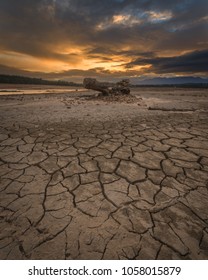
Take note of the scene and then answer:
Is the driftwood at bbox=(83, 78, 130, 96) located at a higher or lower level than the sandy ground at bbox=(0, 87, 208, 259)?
higher

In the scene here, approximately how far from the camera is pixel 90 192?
178 cm

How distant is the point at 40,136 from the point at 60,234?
2.32m

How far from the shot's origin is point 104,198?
1.70 metres

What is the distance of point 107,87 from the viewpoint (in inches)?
402

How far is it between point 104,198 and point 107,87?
9.25 meters

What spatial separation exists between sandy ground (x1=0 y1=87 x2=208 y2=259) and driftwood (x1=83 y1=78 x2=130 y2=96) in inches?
287

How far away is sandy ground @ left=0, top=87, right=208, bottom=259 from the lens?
4.11ft

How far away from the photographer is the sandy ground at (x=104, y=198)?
4.11 feet

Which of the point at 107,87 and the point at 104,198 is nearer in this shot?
the point at 104,198

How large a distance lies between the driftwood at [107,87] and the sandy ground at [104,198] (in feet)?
23.9

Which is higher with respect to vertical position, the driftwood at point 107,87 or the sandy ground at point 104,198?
the driftwood at point 107,87

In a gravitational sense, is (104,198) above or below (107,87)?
below
